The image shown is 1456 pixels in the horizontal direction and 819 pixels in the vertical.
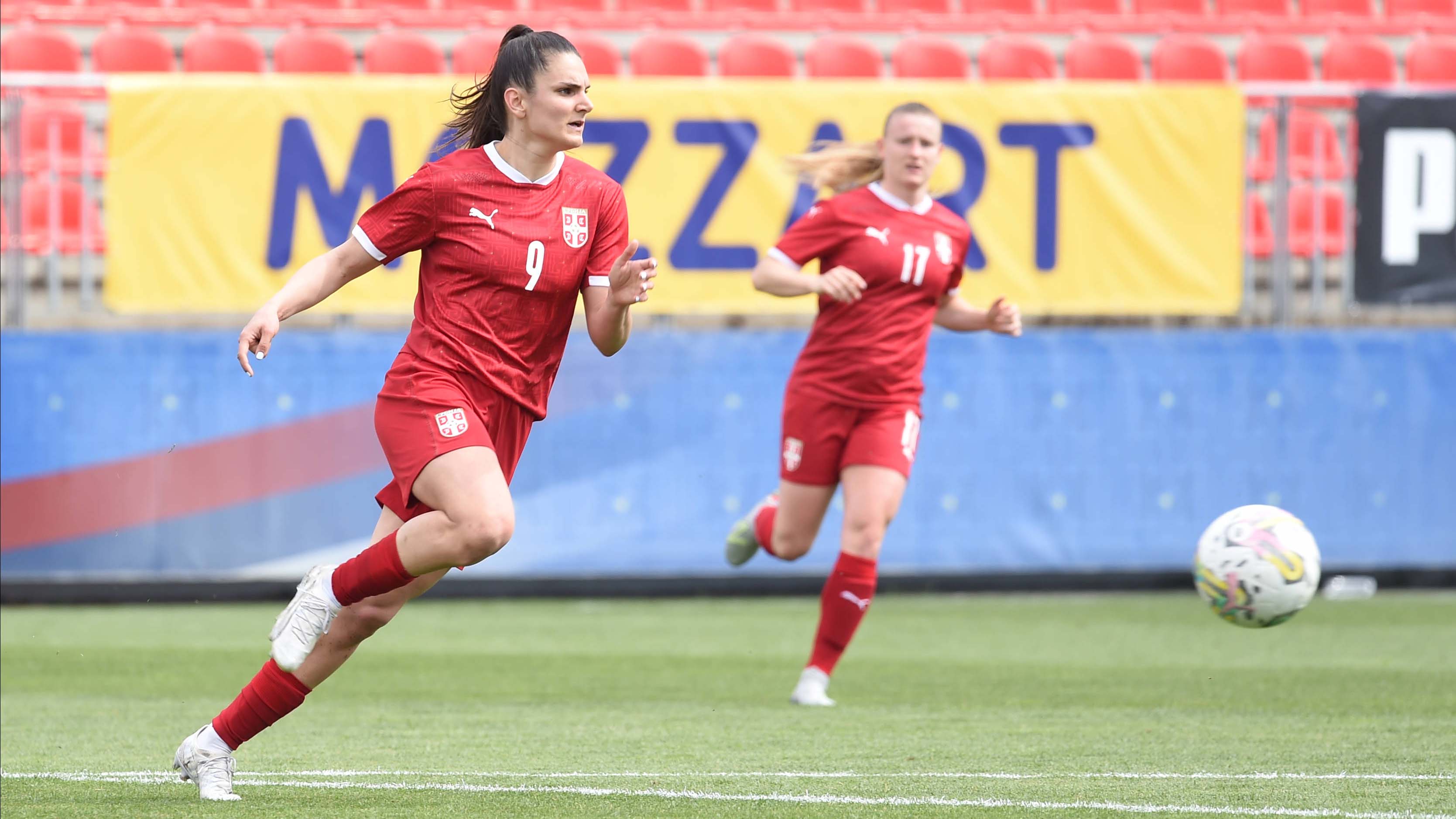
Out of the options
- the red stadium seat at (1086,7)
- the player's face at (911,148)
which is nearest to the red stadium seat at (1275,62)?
the red stadium seat at (1086,7)

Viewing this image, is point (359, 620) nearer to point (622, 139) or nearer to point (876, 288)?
point (876, 288)

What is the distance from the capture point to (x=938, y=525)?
1197cm

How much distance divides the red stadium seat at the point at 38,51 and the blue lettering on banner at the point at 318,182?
3773 mm

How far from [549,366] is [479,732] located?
192 centimetres

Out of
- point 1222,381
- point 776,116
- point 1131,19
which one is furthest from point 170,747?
point 1131,19

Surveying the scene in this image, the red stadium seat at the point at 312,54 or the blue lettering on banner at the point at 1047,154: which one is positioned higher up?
the red stadium seat at the point at 312,54

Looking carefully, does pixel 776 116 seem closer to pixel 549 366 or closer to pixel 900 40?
pixel 900 40

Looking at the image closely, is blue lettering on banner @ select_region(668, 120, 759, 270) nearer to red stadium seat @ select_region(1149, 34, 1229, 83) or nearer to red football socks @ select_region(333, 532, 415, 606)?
red stadium seat @ select_region(1149, 34, 1229, 83)

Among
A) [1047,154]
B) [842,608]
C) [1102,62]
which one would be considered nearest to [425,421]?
[842,608]

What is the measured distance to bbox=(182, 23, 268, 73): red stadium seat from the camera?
13.9m

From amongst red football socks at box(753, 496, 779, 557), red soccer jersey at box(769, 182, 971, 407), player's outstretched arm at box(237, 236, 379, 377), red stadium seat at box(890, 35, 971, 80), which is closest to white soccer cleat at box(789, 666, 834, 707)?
red football socks at box(753, 496, 779, 557)

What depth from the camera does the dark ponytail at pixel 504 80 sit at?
507 centimetres

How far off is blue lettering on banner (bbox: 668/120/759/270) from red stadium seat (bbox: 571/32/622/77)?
2.76 m

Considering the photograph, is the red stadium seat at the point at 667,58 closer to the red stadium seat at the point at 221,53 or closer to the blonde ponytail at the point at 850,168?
the red stadium seat at the point at 221,53
